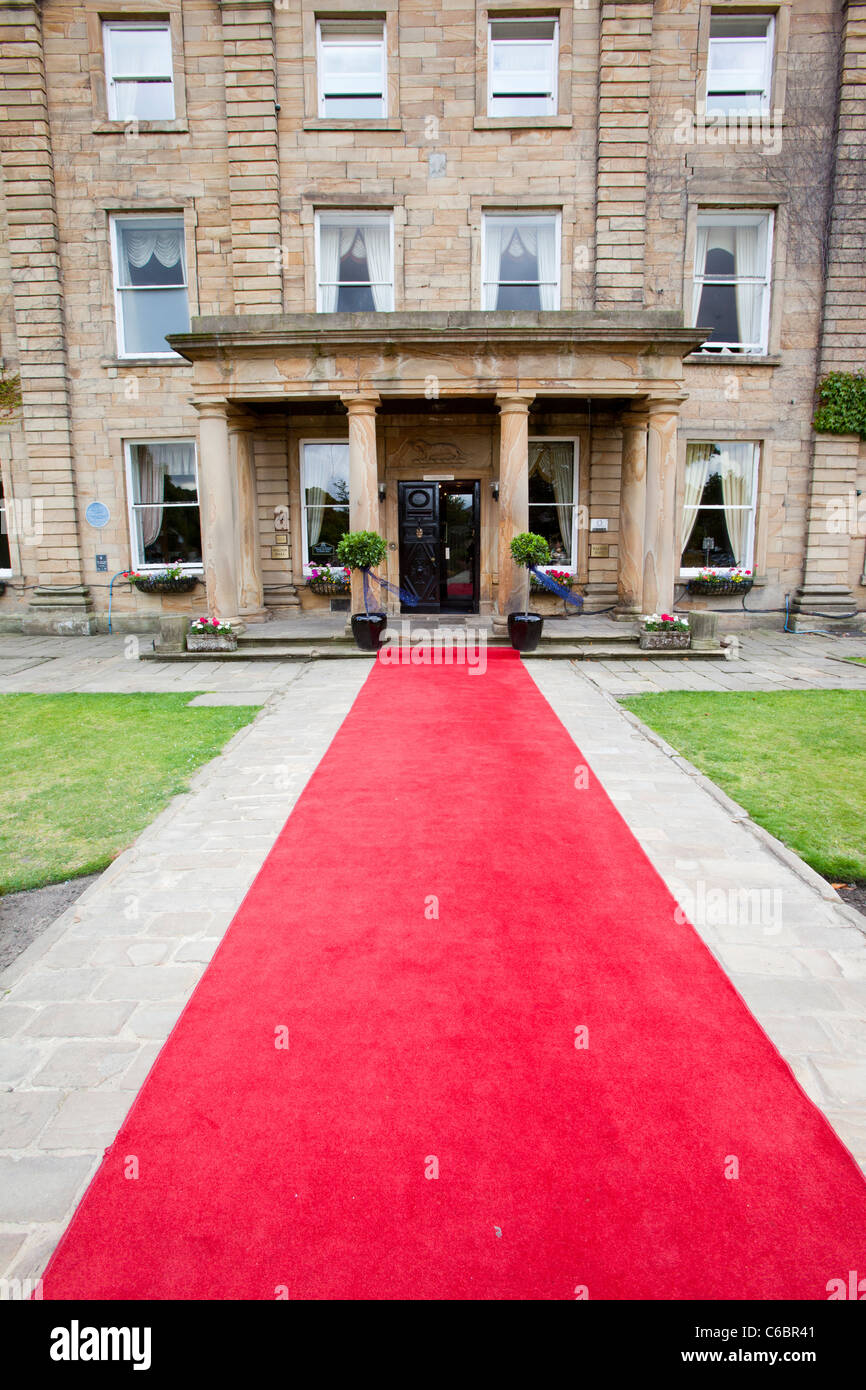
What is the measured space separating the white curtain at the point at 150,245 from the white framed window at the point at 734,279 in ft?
33.0

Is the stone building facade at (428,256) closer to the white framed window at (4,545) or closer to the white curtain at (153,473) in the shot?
the white curtain at (153,473)

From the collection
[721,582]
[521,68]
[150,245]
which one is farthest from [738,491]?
[150,245]

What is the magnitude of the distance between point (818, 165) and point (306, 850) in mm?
16812

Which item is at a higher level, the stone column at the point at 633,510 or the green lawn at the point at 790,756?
the stone column at the point at 633,510

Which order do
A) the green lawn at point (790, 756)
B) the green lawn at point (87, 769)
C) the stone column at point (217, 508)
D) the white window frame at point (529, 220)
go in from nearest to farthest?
the green lawn at point (87, 769)
the green lawn at point (790, 756)
the stone column at point (217, 508)
the white window frame at point (529, 220)

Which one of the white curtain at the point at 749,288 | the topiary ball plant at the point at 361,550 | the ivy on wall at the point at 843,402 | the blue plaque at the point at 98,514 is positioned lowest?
the topiary ball plant at the point at 361,550

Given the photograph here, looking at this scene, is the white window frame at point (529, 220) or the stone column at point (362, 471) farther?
the white window frame at point (529, 220)

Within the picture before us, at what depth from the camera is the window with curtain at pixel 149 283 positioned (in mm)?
15984

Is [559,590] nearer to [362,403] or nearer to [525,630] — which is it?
[525,630]

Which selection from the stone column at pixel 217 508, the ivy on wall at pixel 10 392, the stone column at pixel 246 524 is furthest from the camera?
the ivy on wall at pixel 10 392

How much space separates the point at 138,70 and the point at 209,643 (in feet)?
37.2

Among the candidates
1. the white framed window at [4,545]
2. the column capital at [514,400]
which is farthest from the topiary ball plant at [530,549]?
the white framed window at [4,545]
